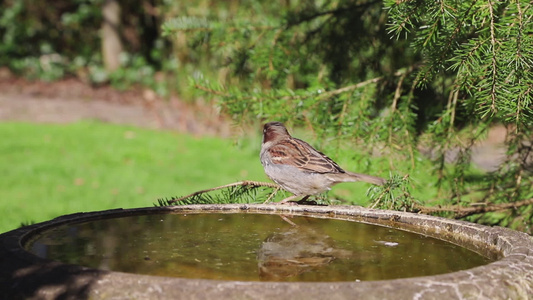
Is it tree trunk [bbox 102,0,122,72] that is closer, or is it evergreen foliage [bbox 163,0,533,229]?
evergreen foliage [bbox 163,0,533,229]

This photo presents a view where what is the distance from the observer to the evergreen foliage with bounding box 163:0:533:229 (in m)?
2.51

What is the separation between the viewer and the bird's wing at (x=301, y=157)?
3342 millimetres

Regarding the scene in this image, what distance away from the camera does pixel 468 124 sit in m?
3.55

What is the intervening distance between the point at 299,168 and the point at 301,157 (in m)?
0.08

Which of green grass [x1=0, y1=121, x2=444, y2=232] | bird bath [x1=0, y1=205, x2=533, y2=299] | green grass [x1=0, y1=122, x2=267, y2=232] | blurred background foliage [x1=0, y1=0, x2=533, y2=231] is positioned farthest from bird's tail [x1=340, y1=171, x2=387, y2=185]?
green grass [x1=0, y1=122, x2=267, y2=232]

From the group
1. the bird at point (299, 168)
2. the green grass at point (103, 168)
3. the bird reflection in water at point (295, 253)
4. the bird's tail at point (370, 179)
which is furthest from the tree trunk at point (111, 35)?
the bird reflection in water at point (295, 253)

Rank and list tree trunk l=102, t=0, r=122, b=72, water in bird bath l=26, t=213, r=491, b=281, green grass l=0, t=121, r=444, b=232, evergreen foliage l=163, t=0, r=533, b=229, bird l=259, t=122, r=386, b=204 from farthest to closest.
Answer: tree trunk l=102, t=0, r=122, b=72 → green grass l=0, t=121, r=444, b=232 → bird l=259, t=122, r=386, b=204 → evergreen foliage l=163, t=0, r=533, b=229 → water in bird bath l=26, t=213, r=491, b=281

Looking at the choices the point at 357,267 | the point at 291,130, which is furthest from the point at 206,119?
the point at 357,267

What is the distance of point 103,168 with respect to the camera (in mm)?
8219

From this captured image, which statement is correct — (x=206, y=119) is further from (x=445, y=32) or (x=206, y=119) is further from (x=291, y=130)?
(x=445, y=32)

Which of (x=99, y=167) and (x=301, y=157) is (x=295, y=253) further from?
(x=99, y=167)

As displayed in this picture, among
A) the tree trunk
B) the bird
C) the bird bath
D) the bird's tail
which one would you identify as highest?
the tree trunk

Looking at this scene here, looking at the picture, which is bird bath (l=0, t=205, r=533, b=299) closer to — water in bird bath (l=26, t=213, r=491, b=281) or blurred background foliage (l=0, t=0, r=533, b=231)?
water in bird bath (l=26, t=213, r=491, b=281)

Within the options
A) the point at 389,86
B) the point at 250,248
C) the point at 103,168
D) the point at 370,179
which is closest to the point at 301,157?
the point at 370,179
